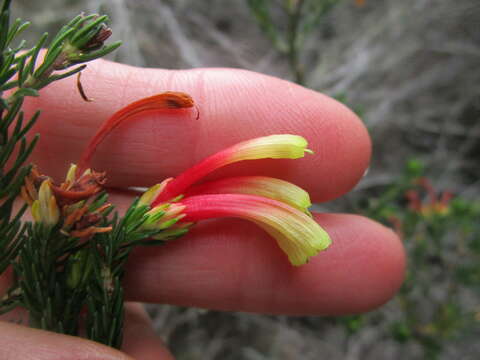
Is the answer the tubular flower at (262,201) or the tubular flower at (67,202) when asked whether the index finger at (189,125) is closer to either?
the tubular flower at (262,201)

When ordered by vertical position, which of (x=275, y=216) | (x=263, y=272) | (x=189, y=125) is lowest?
(x=263, y=272)

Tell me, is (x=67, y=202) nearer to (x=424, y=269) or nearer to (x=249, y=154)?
(x=249, y=154)

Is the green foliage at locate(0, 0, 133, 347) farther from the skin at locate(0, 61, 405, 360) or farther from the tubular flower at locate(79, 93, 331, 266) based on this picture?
the skin at locate(0, 61, 405, 360)

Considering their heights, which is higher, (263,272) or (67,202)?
(67,202)

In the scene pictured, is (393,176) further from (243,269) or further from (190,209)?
(190,209)

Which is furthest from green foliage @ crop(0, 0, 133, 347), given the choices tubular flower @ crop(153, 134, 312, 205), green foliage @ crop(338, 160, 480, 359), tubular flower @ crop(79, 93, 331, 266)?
green foliage @ crop(338, 160, 480, 359)

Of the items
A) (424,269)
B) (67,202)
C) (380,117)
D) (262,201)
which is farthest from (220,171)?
(380,117)

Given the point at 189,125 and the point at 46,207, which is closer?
the point at 46,207
